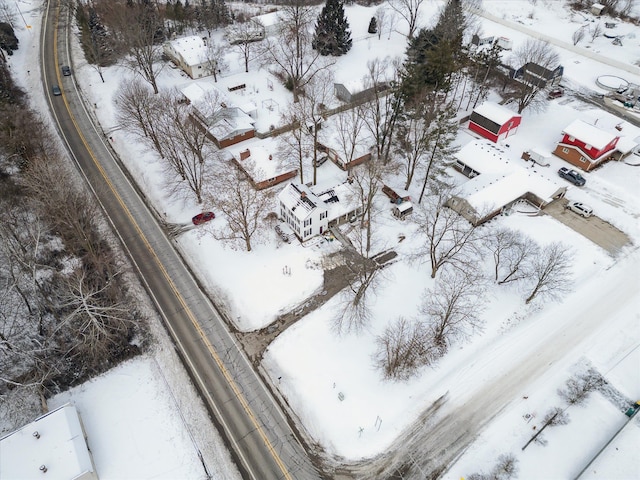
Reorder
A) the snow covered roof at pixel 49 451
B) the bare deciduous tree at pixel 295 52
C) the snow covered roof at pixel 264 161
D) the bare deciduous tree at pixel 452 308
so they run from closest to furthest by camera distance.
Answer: the snow covered roof at pixel 49 451, the bare deciduous tree at pixel 452 308, the snow covered roof at pixel 264 161, the bare deciduous tree at pixel 295 52

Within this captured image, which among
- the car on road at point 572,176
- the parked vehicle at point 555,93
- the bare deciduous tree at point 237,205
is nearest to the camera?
the bare deciduous tree at point 237,205

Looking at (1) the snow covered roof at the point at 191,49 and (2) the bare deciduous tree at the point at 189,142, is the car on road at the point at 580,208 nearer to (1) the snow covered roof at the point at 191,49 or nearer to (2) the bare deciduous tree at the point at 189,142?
(2) the bare deciduous tree at the point at 189,142

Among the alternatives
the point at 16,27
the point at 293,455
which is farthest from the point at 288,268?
the point at 16,27

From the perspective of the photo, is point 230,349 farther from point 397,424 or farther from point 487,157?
point 487,157

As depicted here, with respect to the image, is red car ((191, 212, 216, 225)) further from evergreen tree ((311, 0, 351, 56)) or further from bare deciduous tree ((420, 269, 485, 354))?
evergreen tree ((311, 0, 351, 56))

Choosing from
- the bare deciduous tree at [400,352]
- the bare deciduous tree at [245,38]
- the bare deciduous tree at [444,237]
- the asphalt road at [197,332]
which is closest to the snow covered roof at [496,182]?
the bare deciduous tree at [444,237]

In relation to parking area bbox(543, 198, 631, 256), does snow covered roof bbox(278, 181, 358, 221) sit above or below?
above

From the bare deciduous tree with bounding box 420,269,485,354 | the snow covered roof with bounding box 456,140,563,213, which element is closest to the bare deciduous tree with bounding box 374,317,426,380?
the bare deciduous tree with bounding box 420,269,485,354

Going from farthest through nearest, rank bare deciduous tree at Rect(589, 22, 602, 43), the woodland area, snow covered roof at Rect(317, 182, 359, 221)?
1. bare deciduous tree at Rect(589, 22, 602, 43)
2. snow covered roof at Rect(317, 182, 359, 221)
3. the woodland area
